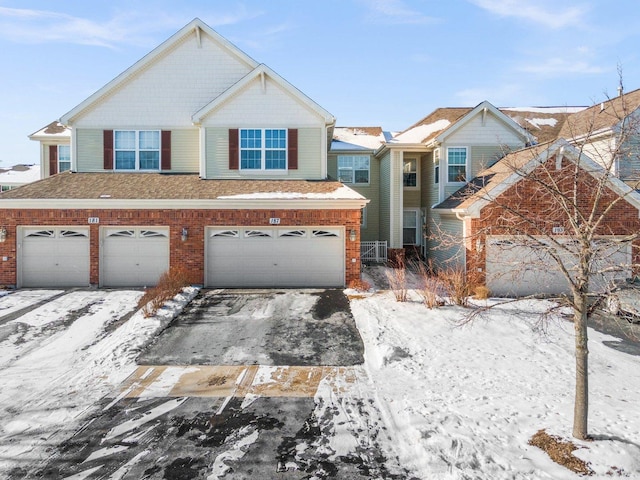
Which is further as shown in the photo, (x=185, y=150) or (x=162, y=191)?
(x=185, y=150)

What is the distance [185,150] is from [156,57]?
13.2 ft

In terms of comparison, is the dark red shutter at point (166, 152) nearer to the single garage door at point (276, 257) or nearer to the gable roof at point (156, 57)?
the gable roof at point (156, 57)

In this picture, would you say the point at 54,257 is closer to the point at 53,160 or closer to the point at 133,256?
the point at 133,256

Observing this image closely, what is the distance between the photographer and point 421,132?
20406 millimetres

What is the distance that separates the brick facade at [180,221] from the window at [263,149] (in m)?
2.94

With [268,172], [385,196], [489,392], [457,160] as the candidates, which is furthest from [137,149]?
[489,392]

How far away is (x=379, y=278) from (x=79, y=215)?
36.9ft

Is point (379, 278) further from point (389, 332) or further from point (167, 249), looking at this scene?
point (167, 249)

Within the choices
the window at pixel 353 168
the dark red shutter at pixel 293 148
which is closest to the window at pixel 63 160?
the dark red shutter at pixel 293 148

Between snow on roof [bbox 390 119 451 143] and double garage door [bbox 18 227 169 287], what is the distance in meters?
12.0

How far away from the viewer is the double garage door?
1438cm

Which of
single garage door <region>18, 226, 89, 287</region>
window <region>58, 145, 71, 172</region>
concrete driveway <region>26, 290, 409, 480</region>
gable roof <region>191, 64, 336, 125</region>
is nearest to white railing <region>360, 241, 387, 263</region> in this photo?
gable roof <region>191, 64, 336, 125</region>

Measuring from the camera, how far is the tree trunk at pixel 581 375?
5.29 metres

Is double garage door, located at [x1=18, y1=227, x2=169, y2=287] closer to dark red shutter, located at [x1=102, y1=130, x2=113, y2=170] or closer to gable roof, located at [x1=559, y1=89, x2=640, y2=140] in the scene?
dark red shutter, located at [x1=102, y1=130, x2=113, y2=170]
